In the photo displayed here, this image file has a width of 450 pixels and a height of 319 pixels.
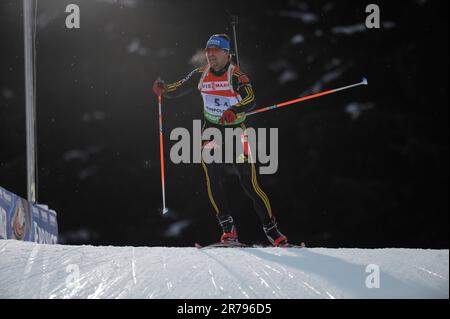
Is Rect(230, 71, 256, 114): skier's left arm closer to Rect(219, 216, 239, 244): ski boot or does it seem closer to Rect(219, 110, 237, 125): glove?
Rect(219, 110, 237, 125): glove

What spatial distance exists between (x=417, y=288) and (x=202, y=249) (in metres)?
1.35

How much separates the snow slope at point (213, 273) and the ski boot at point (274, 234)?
0.23 meters

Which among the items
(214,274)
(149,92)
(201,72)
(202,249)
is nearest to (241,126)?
(201,72)

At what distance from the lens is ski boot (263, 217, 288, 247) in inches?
149

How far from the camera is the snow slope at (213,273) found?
259 centimetres

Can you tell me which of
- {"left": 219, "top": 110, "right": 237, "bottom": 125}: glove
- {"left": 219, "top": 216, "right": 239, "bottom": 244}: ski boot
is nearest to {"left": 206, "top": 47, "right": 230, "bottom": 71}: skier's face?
{"left": 219, "top": 110, "right": 237, "bottom": 125}: glove

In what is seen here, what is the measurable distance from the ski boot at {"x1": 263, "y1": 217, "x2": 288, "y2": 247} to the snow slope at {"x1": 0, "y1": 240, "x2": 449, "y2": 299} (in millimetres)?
230

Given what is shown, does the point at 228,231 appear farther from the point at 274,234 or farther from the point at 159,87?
the point at 159,87

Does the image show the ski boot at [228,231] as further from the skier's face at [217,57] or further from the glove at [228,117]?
the skier's face at [217,57]

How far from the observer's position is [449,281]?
289 cm

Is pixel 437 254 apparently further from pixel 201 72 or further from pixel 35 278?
pixel 35 278

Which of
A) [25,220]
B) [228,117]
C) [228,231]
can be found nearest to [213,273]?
[228,231]

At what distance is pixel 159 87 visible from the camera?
13.2 ft

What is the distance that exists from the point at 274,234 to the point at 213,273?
0.98m
